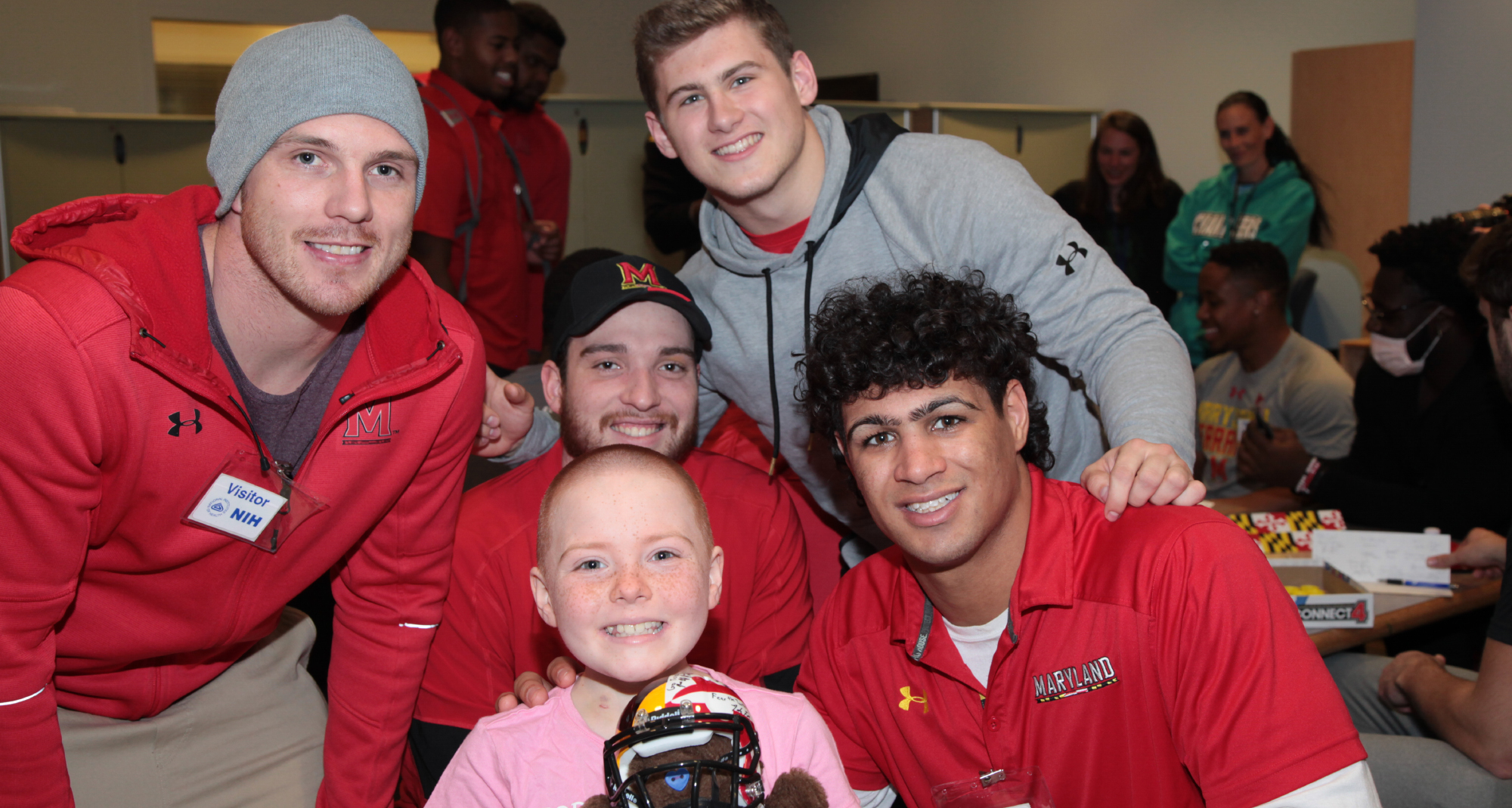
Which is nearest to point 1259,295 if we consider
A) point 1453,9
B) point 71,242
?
point 1453,9

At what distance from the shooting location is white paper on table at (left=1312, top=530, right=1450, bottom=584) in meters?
2.79

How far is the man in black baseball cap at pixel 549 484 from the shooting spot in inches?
88.0

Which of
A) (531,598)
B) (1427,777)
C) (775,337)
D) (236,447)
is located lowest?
(1427,777)

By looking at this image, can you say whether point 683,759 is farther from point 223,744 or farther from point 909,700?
point 223,744

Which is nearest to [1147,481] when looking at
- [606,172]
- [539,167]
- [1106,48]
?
[539,167]

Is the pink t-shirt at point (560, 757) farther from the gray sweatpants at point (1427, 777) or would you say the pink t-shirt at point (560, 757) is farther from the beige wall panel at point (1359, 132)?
the beige wall panel at point (1359, 132)

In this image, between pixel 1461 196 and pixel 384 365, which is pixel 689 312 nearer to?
pixel 384 365

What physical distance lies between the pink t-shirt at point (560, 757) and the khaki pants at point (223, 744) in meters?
0.79

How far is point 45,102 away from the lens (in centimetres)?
808

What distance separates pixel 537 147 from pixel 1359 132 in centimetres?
509

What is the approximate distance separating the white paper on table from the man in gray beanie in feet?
7.76

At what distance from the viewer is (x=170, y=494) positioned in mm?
1725

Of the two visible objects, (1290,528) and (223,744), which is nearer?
(223,744)

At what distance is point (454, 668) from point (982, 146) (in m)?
1.61
